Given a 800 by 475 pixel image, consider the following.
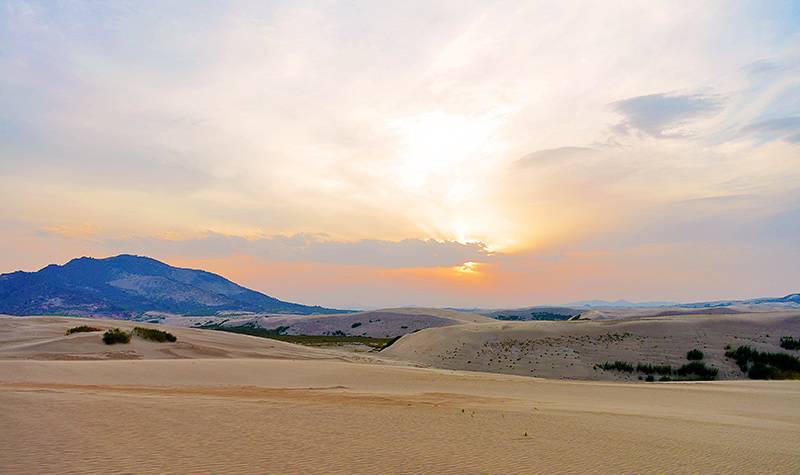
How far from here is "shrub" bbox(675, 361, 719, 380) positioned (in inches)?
1336

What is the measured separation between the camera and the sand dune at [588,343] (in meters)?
37.2

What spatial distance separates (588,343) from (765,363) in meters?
11.5

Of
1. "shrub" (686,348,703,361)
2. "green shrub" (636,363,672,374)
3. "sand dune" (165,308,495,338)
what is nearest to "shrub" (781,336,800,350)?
"shrub" (686,348,703,361)

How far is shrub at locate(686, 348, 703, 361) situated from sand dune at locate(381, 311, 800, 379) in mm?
447

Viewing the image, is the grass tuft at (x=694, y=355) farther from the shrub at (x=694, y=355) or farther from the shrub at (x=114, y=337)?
the shrub at (x=114, y=337)

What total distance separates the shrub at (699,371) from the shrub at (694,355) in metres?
1.35

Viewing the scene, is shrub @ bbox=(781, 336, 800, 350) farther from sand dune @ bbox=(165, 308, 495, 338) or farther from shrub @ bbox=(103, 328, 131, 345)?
sand dune @ bbox=(165, 308, 495, 338)

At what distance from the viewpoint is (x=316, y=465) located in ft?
27.4

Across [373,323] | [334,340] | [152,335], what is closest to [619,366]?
[152,335]

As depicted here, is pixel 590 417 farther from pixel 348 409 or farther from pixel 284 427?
pixel 284 427

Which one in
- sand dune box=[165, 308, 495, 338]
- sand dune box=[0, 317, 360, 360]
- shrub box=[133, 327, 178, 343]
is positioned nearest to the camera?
sand dune box=[0, 317, 360, 360]

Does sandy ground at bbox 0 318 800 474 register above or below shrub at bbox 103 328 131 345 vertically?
below

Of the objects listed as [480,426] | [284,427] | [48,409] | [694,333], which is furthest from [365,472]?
[694,333]

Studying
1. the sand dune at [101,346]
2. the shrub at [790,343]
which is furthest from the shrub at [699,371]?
the sand dune at [101,346]
